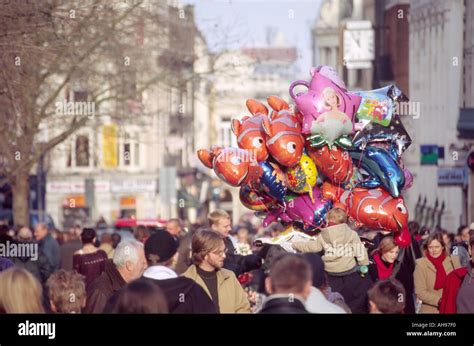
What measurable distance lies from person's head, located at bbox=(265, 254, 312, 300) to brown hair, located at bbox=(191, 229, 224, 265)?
249 cm

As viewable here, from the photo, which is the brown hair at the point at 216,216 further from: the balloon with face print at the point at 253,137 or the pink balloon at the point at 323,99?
the pink balloon at the point at 323,99

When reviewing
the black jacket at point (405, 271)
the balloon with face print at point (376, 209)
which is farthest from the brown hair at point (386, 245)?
the balloon with face print at point (376, 209)

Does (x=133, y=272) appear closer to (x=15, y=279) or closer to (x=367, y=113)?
(x=15, y=279)

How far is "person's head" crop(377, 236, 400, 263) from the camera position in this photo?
14.7 meters

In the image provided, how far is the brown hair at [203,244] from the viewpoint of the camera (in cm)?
1156

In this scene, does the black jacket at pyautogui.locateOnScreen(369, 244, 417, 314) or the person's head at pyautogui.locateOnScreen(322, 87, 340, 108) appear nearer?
the black jacket at pyautogui.locateOnScreen(369, 244, 417, 314)

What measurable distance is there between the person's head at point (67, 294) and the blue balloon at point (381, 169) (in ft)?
21.4

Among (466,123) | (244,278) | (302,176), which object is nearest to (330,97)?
(302,176)

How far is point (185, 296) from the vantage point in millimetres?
10523

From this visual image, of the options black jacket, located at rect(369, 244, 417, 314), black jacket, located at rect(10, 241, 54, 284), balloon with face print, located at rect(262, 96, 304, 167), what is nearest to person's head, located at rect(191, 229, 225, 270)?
black jacket, located at rect(369, 244, 417, 314)

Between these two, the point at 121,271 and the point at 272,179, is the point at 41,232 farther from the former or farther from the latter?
the point at 121,271

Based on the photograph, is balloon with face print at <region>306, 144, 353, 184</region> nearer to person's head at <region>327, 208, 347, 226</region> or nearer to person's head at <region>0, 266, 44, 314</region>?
person's head at <region>327, 208, 347, 226</region>

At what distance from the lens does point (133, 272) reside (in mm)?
11953
